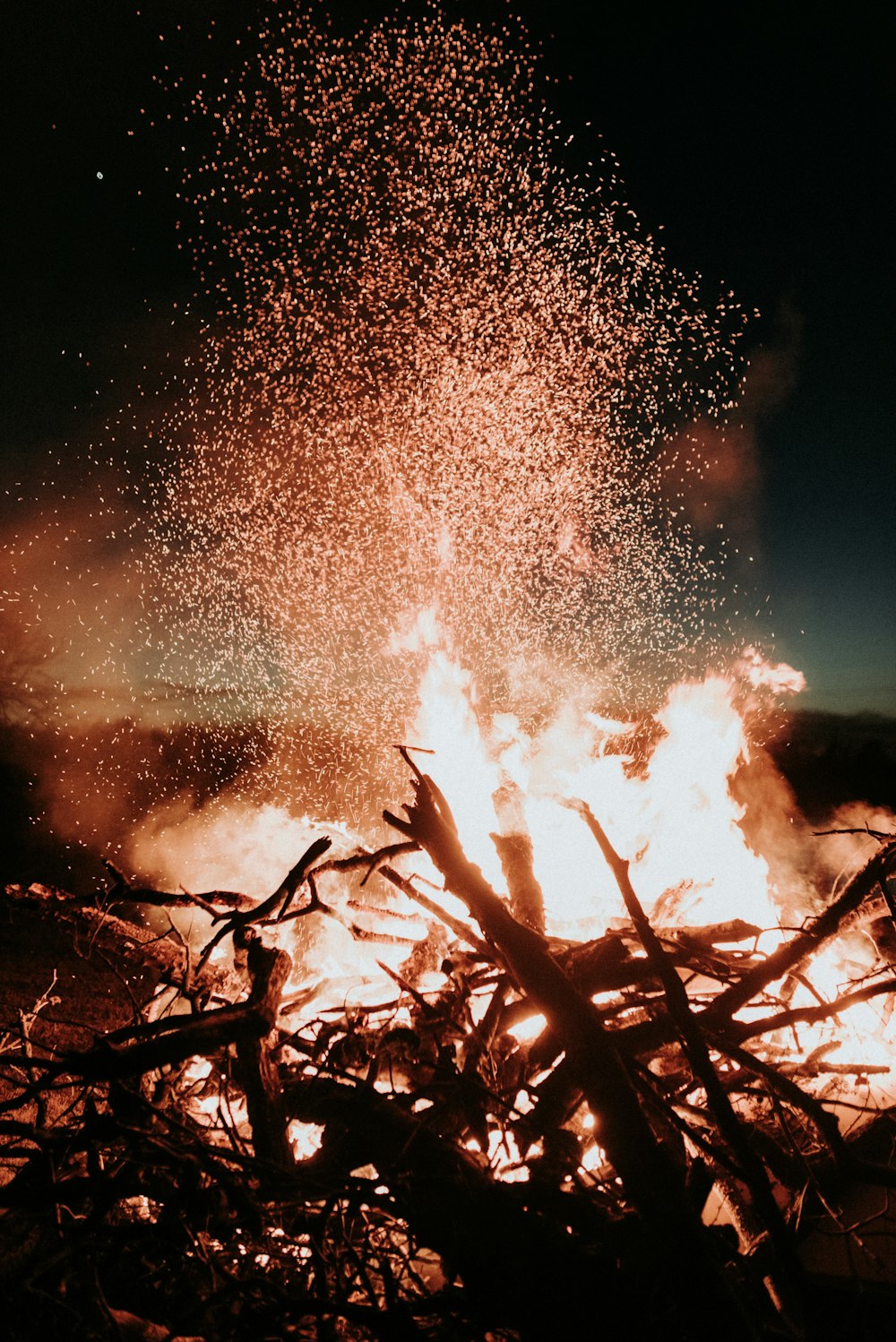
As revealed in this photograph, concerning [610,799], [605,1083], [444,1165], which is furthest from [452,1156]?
[610,799]

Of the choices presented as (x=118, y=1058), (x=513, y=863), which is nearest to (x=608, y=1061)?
(x=118, y=1058)

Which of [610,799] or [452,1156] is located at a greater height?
[610,799]

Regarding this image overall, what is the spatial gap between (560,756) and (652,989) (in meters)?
4.03

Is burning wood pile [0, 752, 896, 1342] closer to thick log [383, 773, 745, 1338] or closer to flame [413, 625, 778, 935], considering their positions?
thick log [383, 773, 745, 1338]

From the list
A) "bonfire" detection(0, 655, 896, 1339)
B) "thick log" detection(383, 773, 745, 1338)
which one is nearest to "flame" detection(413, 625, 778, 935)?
"bonfire" detection(0, 655, 896, 1339)

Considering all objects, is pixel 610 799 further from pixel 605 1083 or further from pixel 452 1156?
→ pixel 452 1156

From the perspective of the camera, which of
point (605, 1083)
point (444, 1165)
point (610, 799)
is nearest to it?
point (444, 1165)

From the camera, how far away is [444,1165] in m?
2.17

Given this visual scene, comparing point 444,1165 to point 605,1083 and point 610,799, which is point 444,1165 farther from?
point 610,799

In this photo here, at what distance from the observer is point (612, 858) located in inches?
104

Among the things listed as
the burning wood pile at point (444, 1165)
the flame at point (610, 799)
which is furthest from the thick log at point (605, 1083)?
the flame at point (610, 799)

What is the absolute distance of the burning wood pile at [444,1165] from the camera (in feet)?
6.17

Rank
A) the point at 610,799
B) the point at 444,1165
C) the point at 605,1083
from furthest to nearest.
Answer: the point at 610,799 < the point at 605,1083 < the point at 444,1165

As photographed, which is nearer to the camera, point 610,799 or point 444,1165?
point 444,1165
